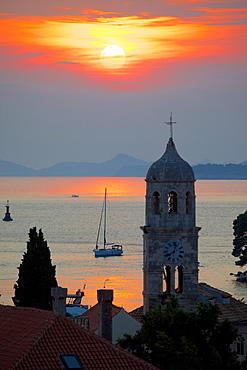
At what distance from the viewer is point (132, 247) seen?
150m

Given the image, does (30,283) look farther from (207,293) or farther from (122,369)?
(122,369)

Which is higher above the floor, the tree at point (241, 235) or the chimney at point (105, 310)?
the tree at point (241, 235)

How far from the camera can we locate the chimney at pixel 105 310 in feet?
102

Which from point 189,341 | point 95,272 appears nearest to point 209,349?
point 189,341

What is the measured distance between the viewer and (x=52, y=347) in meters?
26.3

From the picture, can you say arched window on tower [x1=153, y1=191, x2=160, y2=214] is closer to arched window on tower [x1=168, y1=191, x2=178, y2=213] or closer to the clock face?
arched window on tower [x1=168, y1=191, x2=178, y2=213]

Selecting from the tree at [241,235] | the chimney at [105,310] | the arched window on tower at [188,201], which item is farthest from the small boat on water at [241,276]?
the chimney at [105,310]

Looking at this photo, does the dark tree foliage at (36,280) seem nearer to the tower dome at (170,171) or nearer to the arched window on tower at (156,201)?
the arched window on tower at (156,201)

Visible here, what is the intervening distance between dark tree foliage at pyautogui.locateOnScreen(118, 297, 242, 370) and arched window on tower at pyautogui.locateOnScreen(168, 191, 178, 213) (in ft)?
19.2

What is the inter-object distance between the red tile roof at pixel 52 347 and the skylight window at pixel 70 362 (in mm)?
128

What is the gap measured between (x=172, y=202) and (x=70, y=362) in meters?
14.3

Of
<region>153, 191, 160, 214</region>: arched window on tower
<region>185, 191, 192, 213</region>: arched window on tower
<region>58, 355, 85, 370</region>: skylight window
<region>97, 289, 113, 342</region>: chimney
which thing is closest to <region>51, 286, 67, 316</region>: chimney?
<region>97, 289, 113, 342</region>: chimney

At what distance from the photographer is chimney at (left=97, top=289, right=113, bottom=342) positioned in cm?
3094

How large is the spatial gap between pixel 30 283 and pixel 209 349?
13.4 metres
